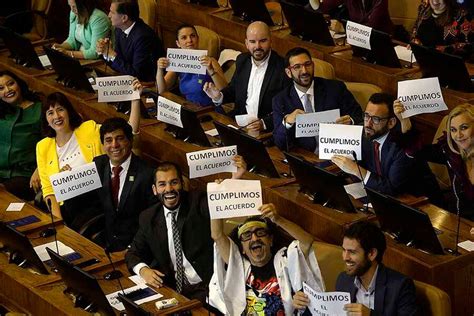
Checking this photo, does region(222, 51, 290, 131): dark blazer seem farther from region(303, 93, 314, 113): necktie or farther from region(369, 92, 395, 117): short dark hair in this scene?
region(369, 92, 395, 117): short dark hair

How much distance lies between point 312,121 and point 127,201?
105cm

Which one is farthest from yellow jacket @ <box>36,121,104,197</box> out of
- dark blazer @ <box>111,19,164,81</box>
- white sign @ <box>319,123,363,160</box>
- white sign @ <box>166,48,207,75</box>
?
white sign @ <box>319,123,363,160</box>

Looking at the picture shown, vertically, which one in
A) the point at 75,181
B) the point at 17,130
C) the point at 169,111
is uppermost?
the point at 169,111

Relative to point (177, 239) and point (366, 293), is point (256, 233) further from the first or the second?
point (177, 239)

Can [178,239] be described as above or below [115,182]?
below

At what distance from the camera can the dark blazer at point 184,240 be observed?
20.4ft

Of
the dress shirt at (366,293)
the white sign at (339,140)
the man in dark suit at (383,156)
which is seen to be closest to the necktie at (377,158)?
the man in dark suit at (383,156)

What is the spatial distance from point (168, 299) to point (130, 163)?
1.18m

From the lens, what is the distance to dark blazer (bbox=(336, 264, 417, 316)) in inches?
208

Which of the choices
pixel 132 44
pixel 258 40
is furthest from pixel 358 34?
pixel 132 44

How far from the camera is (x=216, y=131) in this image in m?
7.37

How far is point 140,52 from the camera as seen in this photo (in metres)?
8.35

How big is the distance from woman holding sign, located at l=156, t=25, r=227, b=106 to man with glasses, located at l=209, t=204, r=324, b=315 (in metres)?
1.92

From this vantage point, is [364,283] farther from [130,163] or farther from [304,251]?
[130,163]
